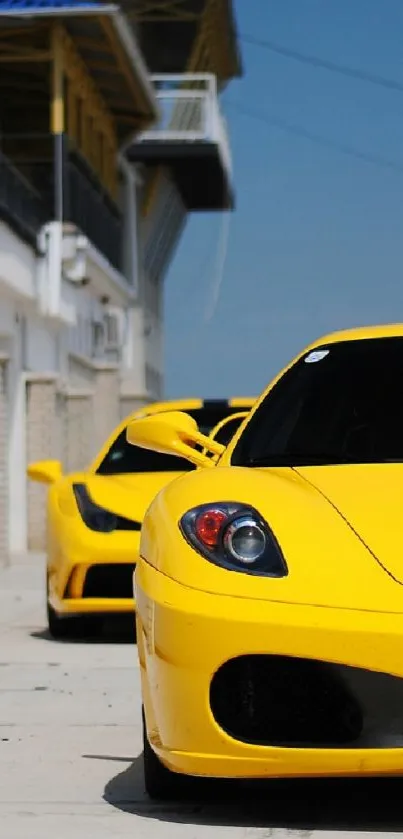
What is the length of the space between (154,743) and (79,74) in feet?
77.5

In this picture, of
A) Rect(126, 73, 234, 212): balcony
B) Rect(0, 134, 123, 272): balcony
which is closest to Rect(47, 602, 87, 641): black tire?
Rect(0, 134, 123, 272): balcony

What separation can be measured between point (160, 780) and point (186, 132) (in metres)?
31.0

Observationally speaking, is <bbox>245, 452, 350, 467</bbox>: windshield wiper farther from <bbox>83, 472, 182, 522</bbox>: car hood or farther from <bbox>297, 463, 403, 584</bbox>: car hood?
<bbox>83, 472, 182, 522</bbox>: car hood

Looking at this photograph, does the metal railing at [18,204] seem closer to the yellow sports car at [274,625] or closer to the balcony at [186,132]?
the balcony at [186,132]

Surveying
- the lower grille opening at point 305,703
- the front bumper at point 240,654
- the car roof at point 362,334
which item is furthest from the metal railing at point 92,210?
the lower grille opening at point 305,703

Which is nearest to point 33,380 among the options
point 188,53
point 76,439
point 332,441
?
point 76,439

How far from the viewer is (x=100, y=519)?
397 inches

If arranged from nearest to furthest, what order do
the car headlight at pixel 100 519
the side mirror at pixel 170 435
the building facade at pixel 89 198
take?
1. the side mirror at pixel 170 435
2. the car headlight at pixel 100 519
3. the building facade at pixel 89 198

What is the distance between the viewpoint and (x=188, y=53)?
126 feet

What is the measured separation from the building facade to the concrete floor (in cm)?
1167

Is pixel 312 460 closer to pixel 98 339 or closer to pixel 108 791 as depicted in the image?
pixel 108 791

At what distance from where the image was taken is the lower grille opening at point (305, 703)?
171 inches

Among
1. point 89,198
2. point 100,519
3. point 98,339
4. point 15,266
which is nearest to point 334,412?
point 100,519

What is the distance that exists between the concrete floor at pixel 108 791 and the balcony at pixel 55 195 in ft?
46.7
